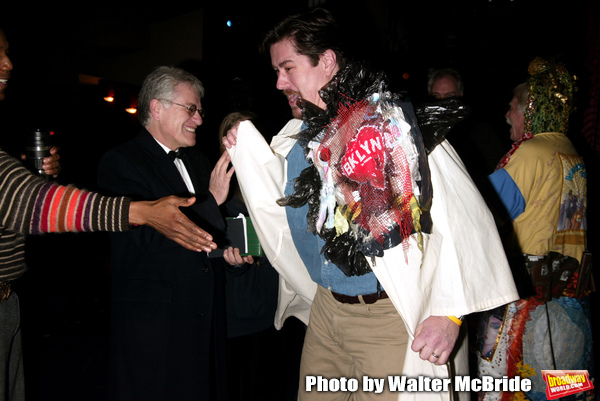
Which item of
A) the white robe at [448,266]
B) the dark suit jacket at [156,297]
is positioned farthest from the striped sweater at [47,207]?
the white robe at [448,266]

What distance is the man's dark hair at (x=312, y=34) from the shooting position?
1.63 metres


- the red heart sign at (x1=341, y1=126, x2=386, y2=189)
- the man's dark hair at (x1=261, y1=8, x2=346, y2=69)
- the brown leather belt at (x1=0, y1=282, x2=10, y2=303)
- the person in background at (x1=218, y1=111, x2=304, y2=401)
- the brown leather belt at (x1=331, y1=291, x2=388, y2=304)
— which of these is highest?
the man's dark hair at (x1=261, y1=8, x2=346, y2=69)

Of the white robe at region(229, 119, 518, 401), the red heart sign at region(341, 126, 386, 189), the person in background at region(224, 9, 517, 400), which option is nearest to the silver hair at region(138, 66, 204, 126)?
the person in background at region(224, 9, 517, 400)

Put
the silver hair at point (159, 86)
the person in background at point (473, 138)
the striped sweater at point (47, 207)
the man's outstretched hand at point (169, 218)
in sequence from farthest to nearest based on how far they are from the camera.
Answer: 1. the person in background at point (473, 138)
2. the silver hair at point (159, 86)
3. the man's outstretched hand at point (169, 218)
4. the striped sweater at point (47, 207)

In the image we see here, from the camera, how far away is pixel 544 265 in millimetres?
2098

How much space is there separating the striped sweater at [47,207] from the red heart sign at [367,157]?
659 millimetres

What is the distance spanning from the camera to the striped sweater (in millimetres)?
1181

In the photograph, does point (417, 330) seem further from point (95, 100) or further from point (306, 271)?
point (95, 100)

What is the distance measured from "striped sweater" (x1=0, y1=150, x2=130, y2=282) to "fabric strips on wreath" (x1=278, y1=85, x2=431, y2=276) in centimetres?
54

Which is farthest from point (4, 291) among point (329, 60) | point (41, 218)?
point (329, 60)

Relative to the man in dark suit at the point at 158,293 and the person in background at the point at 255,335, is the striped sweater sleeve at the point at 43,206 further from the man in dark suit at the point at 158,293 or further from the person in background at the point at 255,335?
the person in background at the point at 255,335

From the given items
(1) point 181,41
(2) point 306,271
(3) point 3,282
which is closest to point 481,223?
(2) point 306,271

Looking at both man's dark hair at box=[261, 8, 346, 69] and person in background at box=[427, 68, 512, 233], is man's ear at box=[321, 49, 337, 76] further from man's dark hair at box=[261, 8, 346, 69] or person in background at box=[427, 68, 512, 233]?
person in background at box=[427, 68, 512, 233]

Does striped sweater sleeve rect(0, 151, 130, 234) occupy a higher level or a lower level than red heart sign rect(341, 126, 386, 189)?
lower
